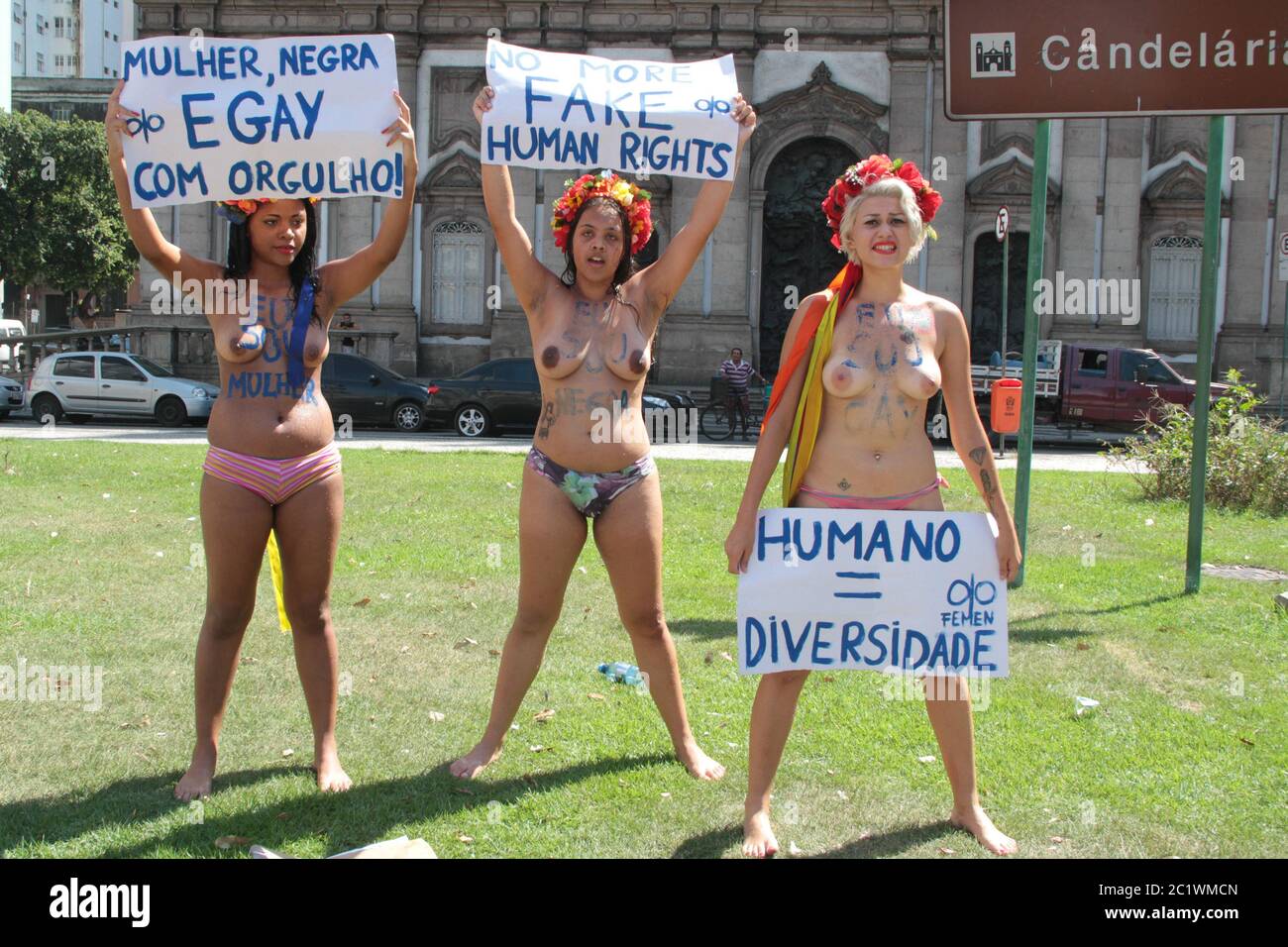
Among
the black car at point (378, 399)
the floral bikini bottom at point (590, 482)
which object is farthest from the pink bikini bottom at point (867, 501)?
the black car at point (378, 399)

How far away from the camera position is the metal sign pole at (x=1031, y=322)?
8344mm

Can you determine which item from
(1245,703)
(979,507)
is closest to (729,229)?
(979,507)

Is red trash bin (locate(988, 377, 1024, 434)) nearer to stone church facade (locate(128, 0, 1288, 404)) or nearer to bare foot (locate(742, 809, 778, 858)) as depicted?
bare foot (locate(742, 809, 778, 858))

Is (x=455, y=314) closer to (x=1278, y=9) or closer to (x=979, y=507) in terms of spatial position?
(x=979, y=507)

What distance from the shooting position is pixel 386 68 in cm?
483

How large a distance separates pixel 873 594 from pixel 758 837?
36.3 inches

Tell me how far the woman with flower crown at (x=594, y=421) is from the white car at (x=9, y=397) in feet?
76.4

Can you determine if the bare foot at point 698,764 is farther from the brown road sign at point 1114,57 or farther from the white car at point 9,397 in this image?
the white car at point 9,397

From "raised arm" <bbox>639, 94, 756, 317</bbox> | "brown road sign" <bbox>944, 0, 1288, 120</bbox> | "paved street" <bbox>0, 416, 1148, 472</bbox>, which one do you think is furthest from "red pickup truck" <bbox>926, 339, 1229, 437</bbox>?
"raised arm" <bbox>639, 94, 756, 317</bbox>

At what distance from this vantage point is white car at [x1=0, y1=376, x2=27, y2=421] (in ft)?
81.3

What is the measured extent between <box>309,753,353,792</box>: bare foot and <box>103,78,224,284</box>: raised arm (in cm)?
191

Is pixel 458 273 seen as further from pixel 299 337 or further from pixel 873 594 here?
pixel 873 594

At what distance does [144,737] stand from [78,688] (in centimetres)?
79

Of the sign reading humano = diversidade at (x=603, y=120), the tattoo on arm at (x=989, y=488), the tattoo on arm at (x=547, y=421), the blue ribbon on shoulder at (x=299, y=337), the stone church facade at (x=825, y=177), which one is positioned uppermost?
the stone church facade at (x=825, y=177)
